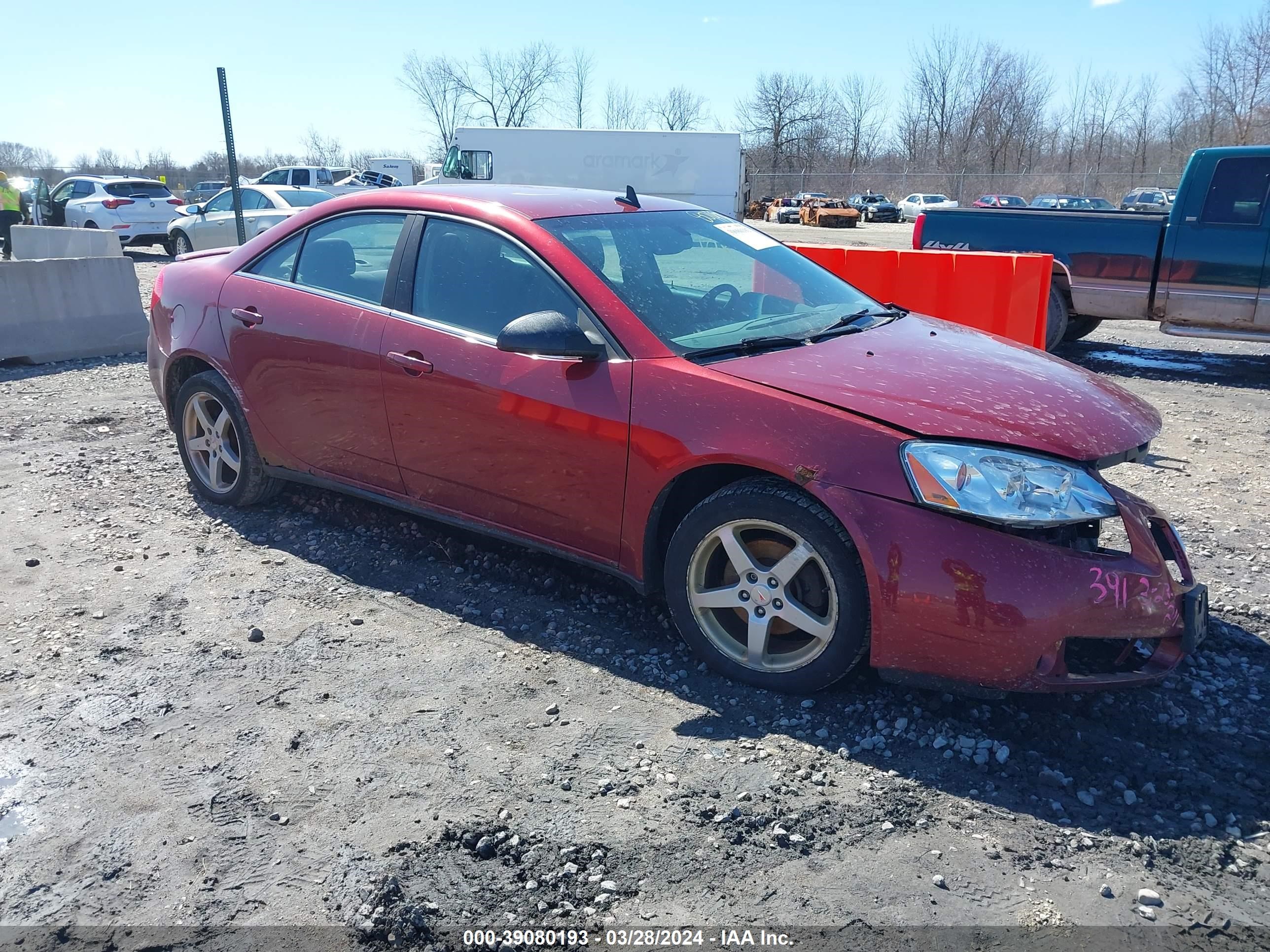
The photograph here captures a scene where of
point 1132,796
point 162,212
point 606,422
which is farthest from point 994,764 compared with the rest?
point 162,212

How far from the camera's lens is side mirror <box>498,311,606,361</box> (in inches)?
137

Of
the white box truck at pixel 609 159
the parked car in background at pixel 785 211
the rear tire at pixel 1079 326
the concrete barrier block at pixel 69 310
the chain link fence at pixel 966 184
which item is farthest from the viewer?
the parked car in background at pixel 785 211

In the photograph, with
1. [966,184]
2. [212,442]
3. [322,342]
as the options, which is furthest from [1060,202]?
[322,342]

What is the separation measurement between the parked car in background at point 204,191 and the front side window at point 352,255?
4574cm

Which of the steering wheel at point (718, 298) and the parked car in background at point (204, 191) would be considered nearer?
the steering wheel at point (718, 298)

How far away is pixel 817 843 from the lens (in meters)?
2.61

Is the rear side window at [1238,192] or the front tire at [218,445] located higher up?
the rear side window at [1238,192]

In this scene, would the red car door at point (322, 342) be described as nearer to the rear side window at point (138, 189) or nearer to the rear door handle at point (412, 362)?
the rear door handle at point (412, 362)

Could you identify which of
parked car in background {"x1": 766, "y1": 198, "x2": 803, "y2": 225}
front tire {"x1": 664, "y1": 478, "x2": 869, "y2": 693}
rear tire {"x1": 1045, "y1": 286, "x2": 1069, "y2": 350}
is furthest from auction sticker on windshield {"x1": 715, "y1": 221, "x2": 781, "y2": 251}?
parked car in background {"x1": 766, "y1": 198, "x2": 803, "y2": 225}

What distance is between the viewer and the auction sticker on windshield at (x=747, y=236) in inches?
176

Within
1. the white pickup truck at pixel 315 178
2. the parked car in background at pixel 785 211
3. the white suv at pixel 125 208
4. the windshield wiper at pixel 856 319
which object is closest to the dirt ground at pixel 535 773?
the windshield wiper at pixel 856 319

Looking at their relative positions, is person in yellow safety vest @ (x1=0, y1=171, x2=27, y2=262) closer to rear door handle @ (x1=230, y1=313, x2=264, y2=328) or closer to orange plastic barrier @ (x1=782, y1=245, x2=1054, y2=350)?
rear door handle @ (x1=230, y1=313, x2=264, y2=328)

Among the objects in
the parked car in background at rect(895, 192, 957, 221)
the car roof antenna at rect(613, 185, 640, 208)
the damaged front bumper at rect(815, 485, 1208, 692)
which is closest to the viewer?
the damaged front bumper at rect(815, 485, 1208, 692)

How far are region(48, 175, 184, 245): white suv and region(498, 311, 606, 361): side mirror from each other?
65.9 ft
